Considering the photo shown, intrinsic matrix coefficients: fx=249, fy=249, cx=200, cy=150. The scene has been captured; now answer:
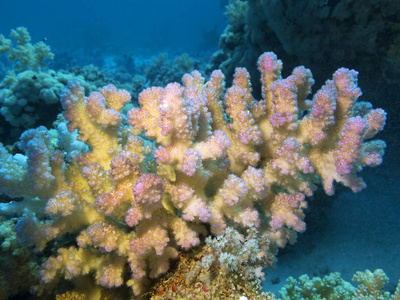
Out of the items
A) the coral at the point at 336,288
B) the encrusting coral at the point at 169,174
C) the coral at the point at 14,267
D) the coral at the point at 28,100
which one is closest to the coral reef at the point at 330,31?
the encrusting coral at the point at 169,174

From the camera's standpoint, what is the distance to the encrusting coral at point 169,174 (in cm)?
163

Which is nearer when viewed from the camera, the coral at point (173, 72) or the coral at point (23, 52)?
the coral at point (23, 52)

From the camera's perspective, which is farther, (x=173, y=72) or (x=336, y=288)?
(x=173, y=72)

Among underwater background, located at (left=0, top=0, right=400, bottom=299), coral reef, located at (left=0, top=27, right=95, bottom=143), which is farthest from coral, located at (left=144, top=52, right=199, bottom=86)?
coral reef, located at (left=0, top=27, right=95, bottom=143)

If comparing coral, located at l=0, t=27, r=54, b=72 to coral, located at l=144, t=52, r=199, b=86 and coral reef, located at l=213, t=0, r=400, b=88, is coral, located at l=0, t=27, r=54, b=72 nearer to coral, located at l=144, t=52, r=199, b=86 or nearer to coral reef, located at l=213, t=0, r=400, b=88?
coral, located at l=144, t=52, r=199, b=86

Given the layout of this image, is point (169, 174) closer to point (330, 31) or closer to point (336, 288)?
point (336, 288)

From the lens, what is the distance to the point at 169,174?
1.82 m

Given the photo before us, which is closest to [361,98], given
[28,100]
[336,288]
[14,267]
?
[336,288]

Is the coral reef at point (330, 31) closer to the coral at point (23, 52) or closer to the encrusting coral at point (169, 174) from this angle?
the encrusting coral at point (169, 174)

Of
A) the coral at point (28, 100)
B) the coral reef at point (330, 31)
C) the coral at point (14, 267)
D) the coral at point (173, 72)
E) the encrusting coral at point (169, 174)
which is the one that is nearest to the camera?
the encrusting coral at point (169, 174)

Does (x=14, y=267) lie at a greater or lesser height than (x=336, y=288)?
greater

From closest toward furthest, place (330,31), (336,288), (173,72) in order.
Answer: (336,288) < (330,31) < (173,72)

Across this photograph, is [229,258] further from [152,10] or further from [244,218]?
[152,10]

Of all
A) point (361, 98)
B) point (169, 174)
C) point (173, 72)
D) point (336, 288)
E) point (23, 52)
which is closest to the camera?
point (169, 174)
